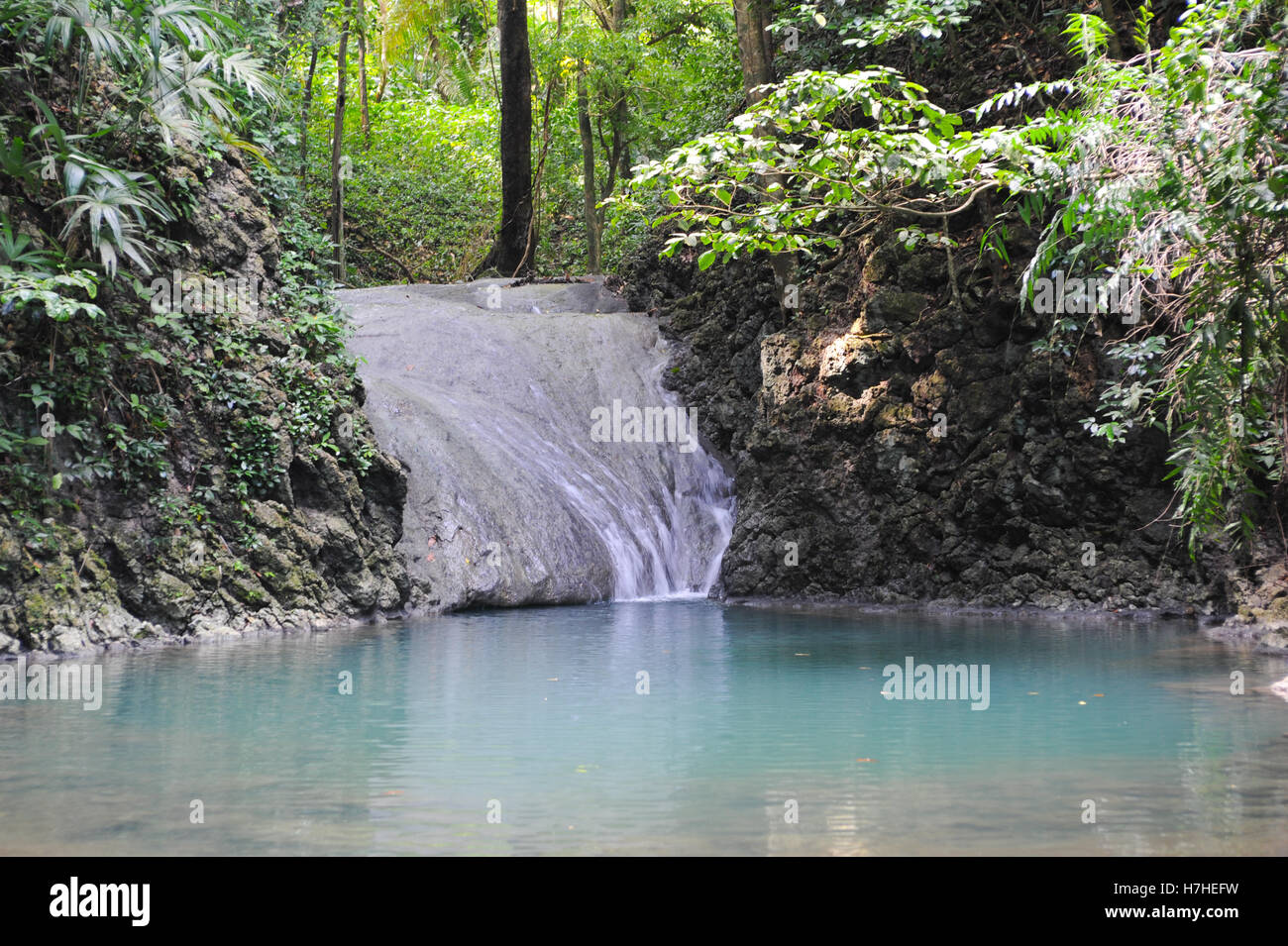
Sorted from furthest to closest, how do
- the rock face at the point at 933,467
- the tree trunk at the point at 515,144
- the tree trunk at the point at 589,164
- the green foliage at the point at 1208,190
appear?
the tree trunk at the point at 589,164 < the tree trunk at the point at 515,144 < the rock face at the point at 933,467 < the green foliage at the point at 1208,190

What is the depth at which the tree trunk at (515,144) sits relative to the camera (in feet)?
79.7

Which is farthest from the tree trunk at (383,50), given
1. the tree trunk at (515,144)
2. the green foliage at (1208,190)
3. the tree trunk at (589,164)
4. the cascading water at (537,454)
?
the green foliage at (1208,190)

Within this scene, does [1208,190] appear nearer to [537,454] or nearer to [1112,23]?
[1112,23]

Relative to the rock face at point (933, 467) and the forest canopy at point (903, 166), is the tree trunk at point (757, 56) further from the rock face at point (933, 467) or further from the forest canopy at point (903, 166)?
the rock face at point (933, 467)

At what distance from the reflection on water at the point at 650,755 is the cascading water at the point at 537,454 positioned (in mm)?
4673

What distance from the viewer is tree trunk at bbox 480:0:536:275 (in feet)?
79.7

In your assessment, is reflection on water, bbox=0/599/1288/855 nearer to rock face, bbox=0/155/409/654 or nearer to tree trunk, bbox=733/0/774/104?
rock face, bbox=0/155/409/654

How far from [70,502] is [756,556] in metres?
8.49

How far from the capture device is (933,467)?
48.0ft

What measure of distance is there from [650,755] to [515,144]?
20.9 meters

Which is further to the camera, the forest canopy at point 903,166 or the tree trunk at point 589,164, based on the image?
the tree trunk at point 589,164

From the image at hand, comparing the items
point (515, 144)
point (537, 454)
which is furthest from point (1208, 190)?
point (515, 144)
